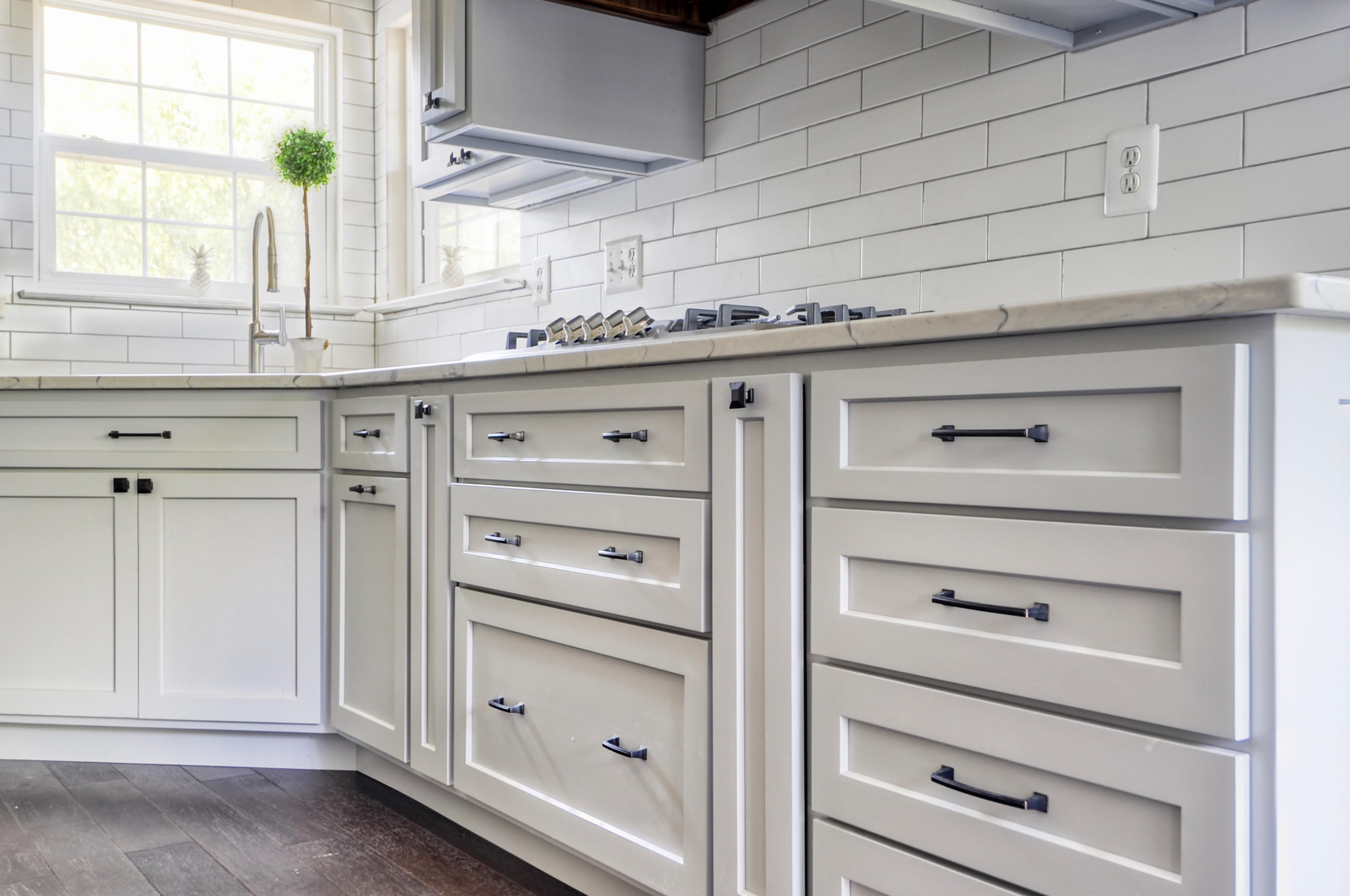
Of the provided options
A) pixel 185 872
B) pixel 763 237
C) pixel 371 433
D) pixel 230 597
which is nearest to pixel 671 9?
pixel 763 237

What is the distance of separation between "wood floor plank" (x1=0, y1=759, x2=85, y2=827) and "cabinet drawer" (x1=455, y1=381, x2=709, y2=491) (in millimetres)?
1116

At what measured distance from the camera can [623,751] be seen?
63.2 inches

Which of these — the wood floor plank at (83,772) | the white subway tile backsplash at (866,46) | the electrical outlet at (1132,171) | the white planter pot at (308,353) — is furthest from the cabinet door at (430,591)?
the white planter pot at (308,353)

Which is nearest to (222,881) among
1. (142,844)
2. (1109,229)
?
(142,844)

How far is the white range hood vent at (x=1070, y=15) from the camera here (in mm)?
1511

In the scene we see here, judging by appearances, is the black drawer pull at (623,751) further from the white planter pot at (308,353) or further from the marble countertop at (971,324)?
the white planter pot at (308,353)

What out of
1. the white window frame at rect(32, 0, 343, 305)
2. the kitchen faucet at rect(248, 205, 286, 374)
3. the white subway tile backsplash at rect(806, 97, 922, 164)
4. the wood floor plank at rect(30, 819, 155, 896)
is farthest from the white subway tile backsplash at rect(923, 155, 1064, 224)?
the white window frame at rect(32, 0, 343, 305)

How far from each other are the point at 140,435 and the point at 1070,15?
2123 mm

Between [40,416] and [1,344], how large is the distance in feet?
2.81

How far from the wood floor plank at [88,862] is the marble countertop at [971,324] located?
3.32 feet

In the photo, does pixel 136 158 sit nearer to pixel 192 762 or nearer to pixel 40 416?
pixel 40 416

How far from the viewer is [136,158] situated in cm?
345

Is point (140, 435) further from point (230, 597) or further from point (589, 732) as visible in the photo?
point (589, 732)

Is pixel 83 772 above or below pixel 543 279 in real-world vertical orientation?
below
